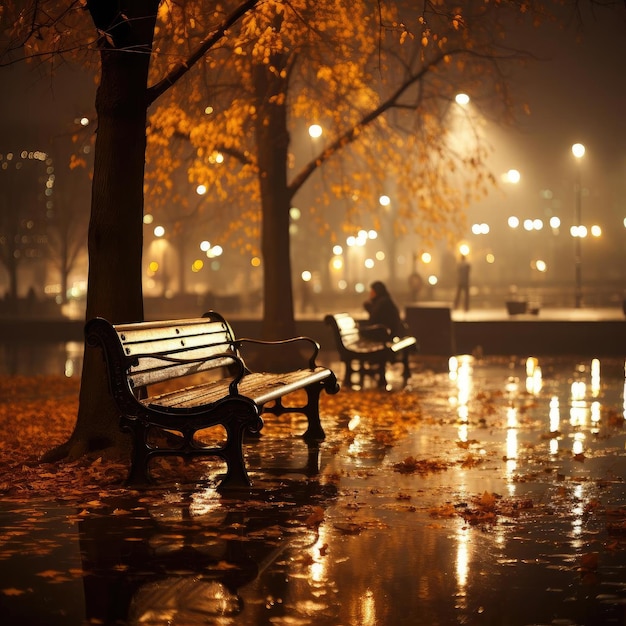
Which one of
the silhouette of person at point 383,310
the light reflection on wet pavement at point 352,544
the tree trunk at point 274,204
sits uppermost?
the tree trunk at point 274,204

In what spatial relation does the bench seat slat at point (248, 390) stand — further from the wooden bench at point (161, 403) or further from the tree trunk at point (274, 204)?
the tree trunk at point (274, 204)

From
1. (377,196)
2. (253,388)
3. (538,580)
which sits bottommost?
(538,580)

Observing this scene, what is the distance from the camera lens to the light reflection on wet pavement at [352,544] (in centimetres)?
507

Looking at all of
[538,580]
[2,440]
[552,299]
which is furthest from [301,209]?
[538,580]

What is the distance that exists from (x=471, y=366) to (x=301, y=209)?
50.7 metres

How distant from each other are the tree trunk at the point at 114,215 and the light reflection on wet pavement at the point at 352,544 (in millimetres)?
1420

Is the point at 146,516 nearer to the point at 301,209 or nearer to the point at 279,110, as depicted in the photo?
the point at 279,110

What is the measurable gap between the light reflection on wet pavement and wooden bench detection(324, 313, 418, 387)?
6.07 meters

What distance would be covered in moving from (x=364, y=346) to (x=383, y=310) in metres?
1.48

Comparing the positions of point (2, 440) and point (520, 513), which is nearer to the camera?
point (520, 513)

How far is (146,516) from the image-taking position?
7.13 m

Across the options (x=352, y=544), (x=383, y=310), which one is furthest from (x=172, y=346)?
(x=383, y=310)

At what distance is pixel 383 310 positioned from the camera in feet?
63.7

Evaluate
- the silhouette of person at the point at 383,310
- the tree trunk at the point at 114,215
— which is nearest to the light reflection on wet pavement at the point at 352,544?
the tree trunk at the point at 114,215
